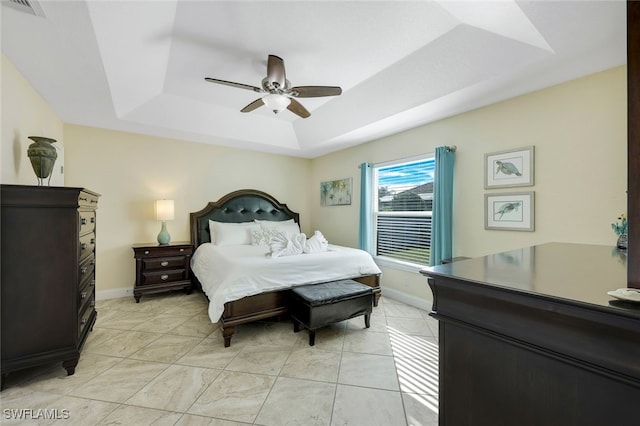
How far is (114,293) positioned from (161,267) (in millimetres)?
775

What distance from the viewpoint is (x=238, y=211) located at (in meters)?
4.70

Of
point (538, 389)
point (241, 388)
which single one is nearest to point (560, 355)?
point (538, 389)

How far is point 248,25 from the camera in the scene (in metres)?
2.16

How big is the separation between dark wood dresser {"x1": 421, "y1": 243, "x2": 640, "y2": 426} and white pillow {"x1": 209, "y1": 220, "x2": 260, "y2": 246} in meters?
3.65

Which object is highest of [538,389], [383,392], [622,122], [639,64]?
[622,122]

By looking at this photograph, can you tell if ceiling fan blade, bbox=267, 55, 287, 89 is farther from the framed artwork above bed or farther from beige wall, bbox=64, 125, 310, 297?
beige wall, bbox=64, 125, 310, 297

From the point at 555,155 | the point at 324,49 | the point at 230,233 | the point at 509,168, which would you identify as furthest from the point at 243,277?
the point at 555,155

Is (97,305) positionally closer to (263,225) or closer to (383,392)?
(263,225)

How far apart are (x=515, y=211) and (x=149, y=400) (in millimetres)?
3490

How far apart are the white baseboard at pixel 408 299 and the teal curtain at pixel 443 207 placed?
23.8 inches

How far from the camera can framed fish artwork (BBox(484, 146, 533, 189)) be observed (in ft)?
8.41

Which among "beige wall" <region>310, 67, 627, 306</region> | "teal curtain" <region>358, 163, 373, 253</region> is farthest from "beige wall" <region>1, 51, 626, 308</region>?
"teal curtain" <region>358, 163, 373, 253</region>

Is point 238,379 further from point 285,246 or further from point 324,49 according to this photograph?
point 324,49

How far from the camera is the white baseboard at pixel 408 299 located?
11.1 ft
